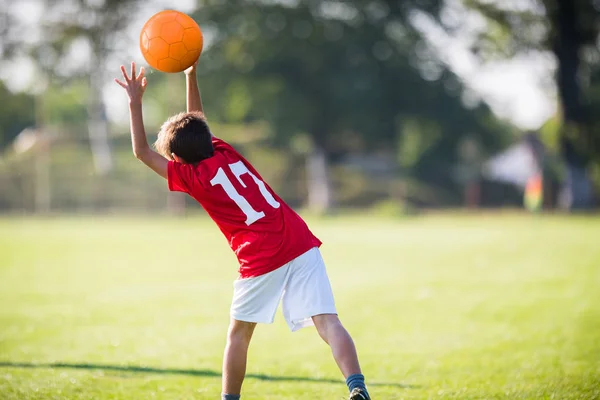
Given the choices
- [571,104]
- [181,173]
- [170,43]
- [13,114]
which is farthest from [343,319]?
[13,114]

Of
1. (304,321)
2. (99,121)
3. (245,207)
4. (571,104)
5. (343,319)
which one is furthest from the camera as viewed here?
(99,121)

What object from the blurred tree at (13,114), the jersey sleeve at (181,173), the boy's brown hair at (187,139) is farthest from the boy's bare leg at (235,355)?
the blurred tree at (13,114)

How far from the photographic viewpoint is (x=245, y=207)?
4.11 metres

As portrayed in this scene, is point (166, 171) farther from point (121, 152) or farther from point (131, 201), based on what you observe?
point (121, 152)

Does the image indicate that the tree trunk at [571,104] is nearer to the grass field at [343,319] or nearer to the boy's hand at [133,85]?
the grass field at [343,319]

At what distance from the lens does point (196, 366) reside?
6016 millimetres

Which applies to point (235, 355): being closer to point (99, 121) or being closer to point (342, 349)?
point (342, 349)

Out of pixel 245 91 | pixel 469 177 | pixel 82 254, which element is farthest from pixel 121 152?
pixel 82 254

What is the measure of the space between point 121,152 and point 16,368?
42696 millimetres

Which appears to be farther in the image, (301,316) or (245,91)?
(245,91)

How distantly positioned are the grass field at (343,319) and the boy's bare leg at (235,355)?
71 cm

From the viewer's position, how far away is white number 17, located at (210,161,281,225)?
4.09 m

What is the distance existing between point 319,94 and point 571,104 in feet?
45.3

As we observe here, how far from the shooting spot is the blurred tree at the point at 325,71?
39656mm
